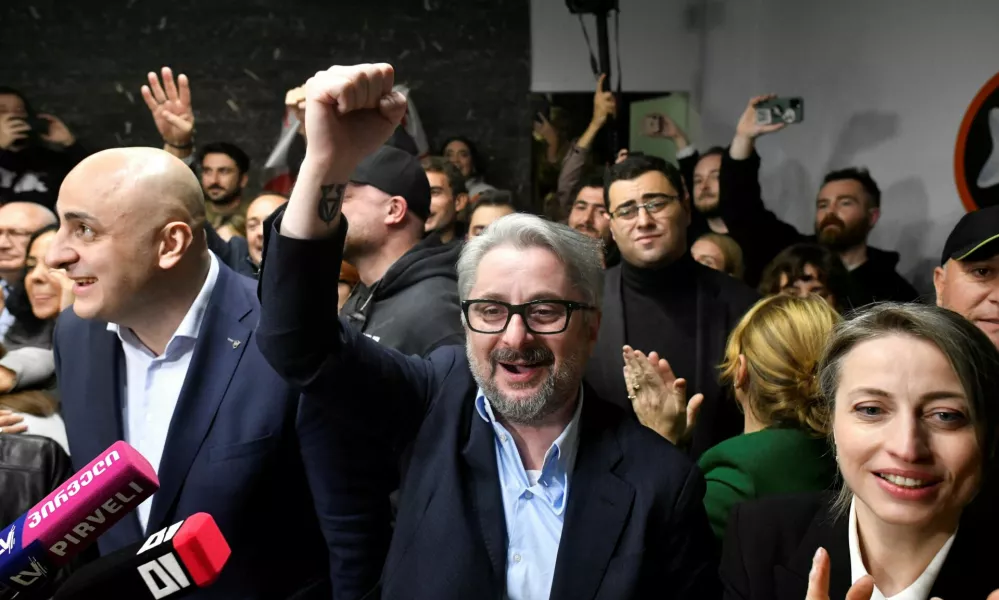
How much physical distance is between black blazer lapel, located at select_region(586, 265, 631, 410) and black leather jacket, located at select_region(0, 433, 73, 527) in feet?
4.31

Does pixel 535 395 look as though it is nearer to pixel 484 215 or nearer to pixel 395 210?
pixel 395 210

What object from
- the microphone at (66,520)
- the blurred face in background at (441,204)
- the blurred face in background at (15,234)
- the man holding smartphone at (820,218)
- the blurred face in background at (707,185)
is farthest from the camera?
the blurred face in background at (707,185)

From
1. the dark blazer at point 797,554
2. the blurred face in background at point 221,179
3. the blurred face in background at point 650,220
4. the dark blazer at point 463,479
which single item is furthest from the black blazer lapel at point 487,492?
the blurred face in background at point 221,179

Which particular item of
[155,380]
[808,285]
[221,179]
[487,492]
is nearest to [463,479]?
[487,492]

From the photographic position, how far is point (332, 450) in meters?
1.47

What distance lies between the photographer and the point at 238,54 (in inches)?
206

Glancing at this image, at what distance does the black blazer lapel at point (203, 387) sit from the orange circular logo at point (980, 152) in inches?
92.9

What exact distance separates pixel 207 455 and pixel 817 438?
1013mm

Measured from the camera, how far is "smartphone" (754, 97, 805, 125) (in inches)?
129

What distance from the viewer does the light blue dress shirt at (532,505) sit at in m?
1.33

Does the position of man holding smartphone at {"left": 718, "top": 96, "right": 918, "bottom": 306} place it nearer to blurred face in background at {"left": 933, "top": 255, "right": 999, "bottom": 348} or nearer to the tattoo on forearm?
blurred face in background at {"left": 933, "top": 255, "right": 999, "bottom": 348}

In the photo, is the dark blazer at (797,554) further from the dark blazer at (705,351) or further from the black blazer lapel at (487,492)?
the dark blazer at (705,351)

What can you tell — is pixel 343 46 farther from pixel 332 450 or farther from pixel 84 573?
pixel 84 573

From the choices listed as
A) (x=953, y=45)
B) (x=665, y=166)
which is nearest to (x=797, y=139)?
(x=953, y=45)
